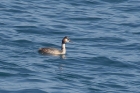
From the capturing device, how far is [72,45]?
37.5 meters

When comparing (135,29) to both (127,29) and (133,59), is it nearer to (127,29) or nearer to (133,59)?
(127,29)

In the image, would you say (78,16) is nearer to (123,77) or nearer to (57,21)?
(57,21)

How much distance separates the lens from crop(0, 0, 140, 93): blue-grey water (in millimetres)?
29859

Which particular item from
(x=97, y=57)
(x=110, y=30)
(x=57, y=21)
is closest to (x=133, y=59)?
(x=97, y=57)

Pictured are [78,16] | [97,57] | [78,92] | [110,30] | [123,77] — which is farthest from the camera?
[78,16]

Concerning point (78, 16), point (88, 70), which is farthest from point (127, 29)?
point (88, 70)

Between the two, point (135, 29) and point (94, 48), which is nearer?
point (94, 48)

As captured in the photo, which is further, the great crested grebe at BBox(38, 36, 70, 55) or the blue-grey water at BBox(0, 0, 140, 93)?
the great crested grebe at BBox(38, 36, 70, 55)

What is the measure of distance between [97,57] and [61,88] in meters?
6.12

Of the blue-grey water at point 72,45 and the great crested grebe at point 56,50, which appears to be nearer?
the blue-grey water at point 72,45

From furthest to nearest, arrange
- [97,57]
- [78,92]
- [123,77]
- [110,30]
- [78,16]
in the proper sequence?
[78,16]
[110,30]
[97,57]
[123,77]
[78,92]

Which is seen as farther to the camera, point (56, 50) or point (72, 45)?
point (72, 45)

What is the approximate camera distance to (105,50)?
36344mm

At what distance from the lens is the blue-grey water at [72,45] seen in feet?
98.0
